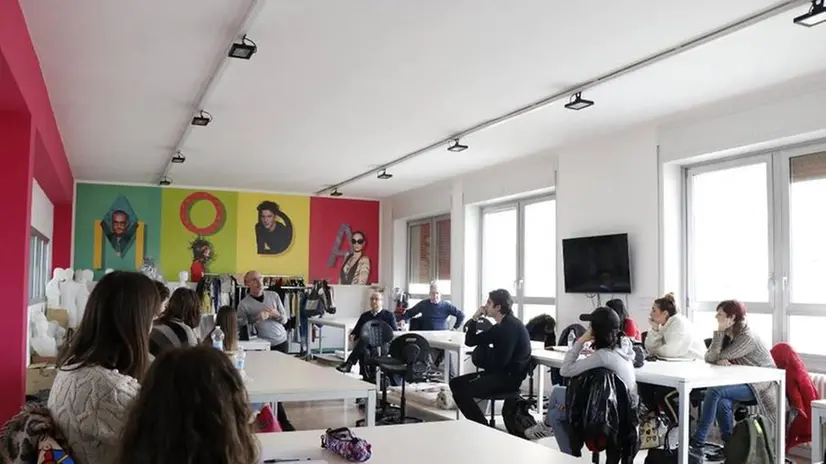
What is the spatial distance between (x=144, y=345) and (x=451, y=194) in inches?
340

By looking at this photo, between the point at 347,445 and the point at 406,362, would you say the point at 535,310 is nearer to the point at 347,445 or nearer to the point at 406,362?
the point at 406,362

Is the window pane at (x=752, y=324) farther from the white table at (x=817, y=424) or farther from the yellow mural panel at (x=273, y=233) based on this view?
the yellow mural panel at (x=273, y=233)

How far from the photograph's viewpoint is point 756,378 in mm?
4980

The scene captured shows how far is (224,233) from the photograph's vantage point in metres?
12.1

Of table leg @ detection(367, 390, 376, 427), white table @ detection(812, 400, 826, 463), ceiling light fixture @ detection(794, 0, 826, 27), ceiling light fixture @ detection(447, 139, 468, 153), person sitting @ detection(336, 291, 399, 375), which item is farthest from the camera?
person sitting @ detection(336, 291, 399, 375)

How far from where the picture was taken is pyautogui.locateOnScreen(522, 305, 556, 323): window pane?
905cm

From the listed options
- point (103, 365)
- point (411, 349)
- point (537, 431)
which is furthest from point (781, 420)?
point (103, 365)

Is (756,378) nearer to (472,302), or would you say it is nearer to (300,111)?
(300,111)

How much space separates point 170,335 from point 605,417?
100.0 inches

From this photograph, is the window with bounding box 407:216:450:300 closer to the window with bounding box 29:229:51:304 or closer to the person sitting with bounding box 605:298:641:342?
the person sitting with bounding box 605:298:641:342

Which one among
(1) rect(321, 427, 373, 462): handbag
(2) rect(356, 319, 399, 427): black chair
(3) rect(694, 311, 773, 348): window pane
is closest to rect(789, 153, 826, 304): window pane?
(3) rect(694, 311, 773, 348): window pane

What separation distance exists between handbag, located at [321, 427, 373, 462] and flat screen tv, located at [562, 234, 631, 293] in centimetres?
531

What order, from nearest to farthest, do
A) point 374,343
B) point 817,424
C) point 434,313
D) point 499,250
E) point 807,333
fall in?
1. point 817,424
2. point 807,333
3. point 374,343
4. point 434,313
5. point 499,250

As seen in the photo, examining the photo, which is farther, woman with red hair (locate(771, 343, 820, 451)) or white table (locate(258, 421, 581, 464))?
woman with red hair (locate(771, 343, 820, 451))
